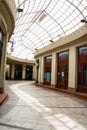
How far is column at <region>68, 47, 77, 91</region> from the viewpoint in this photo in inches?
646

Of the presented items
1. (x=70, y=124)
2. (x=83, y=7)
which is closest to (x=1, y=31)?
(x=70, y=124)

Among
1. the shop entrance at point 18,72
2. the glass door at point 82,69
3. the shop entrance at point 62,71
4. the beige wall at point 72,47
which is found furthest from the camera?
the shop entrance at point 18,72

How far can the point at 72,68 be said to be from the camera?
16.9m

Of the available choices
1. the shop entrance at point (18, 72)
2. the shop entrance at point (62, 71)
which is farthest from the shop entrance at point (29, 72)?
the shop entrance at point (62, 71)

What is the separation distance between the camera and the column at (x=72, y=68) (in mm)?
16406

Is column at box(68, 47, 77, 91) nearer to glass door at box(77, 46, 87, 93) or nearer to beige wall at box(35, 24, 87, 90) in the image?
beige wall at box(35, 24, 87, 90)

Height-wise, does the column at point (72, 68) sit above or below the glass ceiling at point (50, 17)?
below

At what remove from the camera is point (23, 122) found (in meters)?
6.88

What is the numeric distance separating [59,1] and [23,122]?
49.9 feet

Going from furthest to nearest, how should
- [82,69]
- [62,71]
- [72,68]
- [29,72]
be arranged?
[29,72]
[62,71]
[72,68]
[82,69]

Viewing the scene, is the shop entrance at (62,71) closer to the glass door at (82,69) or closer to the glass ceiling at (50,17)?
the glass door at (82,69)

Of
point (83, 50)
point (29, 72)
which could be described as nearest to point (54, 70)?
point (83, 50)

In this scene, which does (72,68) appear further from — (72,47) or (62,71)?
(62,71)

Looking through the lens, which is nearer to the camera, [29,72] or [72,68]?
[72,68]
